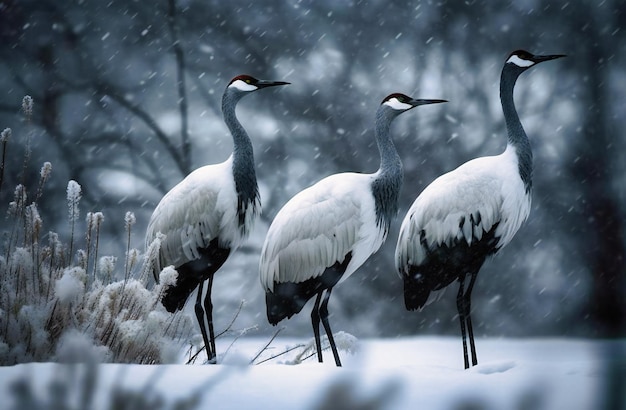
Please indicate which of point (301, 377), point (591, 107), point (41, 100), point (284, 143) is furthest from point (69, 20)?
point (301, 377)

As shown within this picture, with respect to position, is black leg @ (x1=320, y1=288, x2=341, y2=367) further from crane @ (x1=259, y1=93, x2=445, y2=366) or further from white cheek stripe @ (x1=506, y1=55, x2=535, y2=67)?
white cheek stripe @ (x1=506, y1=55, x2=535, y2=67)

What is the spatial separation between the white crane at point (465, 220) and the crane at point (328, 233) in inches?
7.1

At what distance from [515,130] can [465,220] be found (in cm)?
42

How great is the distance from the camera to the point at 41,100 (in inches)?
180

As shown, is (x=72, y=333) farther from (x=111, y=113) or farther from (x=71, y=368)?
(x=111, y=113)

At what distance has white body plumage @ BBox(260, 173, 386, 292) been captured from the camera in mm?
2582

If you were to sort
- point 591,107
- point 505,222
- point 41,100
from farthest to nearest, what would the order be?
point 41,100
point 591,107
point 505,222

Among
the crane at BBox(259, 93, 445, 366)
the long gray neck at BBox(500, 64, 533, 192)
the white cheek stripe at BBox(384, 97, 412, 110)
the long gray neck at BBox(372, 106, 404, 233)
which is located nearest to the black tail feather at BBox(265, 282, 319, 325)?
the crane at BBox(259, 93, 445, 366)

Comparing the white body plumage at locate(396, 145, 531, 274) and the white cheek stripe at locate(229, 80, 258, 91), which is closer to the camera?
the white body plumage at locate(396, 145, 531, 274)

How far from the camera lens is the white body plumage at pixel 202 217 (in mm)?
2711

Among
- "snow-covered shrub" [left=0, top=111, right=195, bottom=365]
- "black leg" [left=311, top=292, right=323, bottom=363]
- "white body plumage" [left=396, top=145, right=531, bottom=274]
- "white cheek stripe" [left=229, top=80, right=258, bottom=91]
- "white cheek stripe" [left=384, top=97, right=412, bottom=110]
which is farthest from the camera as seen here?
"white cheek stripe" [left=229, top=80, right=258, bottom=91]

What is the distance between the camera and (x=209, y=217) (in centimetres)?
272

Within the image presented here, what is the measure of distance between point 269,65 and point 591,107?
2051 millimetres

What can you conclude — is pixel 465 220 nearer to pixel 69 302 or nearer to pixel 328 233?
pixel 328 233
